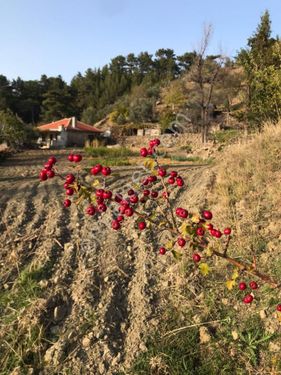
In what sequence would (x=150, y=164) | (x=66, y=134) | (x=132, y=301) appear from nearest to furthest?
(x=150, y=164) → (x=132, y=301) → (x=66, y=134)

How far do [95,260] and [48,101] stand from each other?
4045 cm

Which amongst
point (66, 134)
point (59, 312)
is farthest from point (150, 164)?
point (66, 134)

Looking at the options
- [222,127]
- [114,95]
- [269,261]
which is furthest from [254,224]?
[114,95]

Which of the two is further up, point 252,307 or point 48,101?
point 48,101

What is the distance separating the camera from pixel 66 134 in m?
26.9

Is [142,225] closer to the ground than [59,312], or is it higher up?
higher up

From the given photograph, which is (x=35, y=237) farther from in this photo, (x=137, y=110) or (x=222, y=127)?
(x=137, y=110)

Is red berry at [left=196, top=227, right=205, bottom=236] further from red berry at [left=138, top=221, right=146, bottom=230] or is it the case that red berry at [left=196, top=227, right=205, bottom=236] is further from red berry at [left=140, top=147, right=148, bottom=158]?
red berry at [left=140, top=147, right=148, bottom=158]

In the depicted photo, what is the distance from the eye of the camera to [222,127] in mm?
29531

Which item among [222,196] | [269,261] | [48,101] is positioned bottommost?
[269,261]

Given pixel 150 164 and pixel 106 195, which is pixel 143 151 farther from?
pixel 106 195

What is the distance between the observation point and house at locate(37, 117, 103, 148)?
2631 centimetres

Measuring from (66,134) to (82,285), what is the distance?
24.9m

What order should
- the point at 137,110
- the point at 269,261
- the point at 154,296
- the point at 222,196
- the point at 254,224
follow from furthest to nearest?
the point at 137,110 → the point at 222,196 → the point at 254,224 → the point at 269,261 → the point at 154,296
